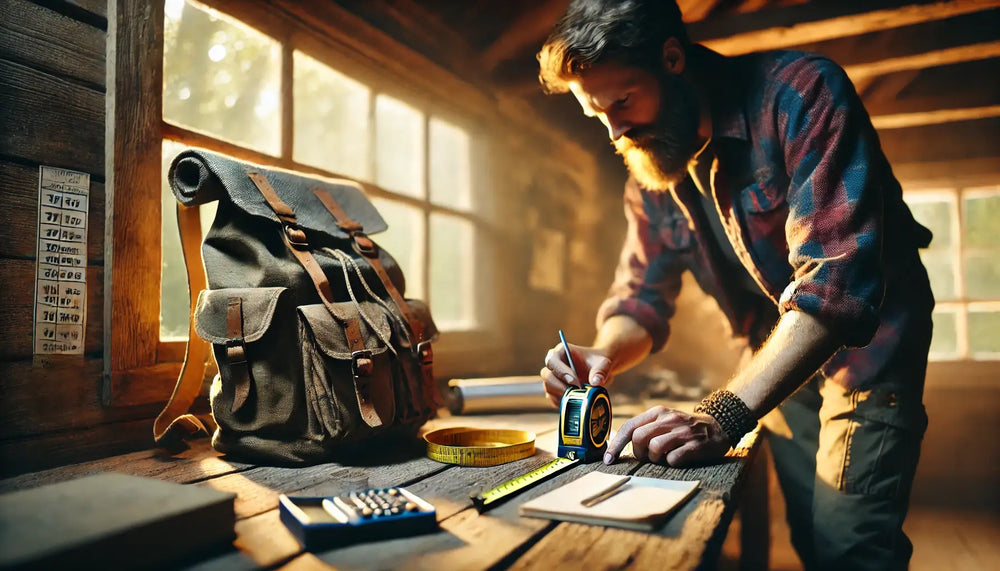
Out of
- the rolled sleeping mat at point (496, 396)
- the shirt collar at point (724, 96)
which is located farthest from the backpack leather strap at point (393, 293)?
the shirt collar at point (724, 96)

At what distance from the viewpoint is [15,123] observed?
3.52 feet

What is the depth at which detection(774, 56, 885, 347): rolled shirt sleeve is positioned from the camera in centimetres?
113

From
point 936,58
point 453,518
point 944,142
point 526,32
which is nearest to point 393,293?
point 453,518

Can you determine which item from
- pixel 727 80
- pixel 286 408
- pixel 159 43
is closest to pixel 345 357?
pixel 286 408

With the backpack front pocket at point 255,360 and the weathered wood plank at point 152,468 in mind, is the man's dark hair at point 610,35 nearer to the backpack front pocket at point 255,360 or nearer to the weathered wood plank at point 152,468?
the backpack front pocket at point 255,360

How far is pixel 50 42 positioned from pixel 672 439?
134 cm

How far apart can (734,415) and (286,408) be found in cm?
80

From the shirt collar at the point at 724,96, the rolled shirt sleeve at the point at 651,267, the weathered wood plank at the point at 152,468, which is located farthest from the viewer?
the rolled shirt sleeve at the point at 651,267

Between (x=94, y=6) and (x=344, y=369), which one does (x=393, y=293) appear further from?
(x=94, y=6)

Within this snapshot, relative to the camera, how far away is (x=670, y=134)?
1522mm

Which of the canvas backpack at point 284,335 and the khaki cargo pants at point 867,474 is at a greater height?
the canvas backpack at point 284,335

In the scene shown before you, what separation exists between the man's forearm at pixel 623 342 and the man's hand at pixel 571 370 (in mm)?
141

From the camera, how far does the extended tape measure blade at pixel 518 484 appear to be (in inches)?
33.8

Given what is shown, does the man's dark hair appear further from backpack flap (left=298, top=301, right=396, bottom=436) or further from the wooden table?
the wooden table
